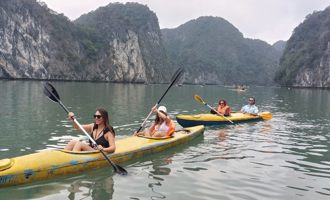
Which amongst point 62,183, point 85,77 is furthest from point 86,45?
point 62,183

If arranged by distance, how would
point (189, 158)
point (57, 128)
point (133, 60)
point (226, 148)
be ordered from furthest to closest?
point (133, 60) < point (57, 128) < point (226, 148) < point (189, 158)

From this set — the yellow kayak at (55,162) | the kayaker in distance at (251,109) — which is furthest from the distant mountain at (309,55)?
the yellow kayak at (55,162)

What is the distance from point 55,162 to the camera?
878cm

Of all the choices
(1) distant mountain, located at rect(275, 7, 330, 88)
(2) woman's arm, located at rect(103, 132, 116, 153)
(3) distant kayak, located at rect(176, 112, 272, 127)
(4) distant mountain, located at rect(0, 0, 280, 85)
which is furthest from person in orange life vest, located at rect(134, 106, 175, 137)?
(1) distant mountain, located at rect(275, 7, 330, 88)

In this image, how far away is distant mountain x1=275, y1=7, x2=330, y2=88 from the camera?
127375 mm

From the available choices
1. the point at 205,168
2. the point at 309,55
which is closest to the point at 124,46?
the point at 309,55

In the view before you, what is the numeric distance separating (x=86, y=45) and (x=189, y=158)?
119216 mm

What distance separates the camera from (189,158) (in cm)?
1161

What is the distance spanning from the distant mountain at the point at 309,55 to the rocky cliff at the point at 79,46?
1927 inches

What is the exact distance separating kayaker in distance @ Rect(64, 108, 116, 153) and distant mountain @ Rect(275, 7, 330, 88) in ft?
411

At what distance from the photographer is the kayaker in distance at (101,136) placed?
955 cm

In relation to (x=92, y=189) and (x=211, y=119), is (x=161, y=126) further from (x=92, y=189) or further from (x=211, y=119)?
(x=211, y=119)

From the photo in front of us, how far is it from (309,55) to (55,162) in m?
136

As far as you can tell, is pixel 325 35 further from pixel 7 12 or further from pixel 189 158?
pixel 189 158
